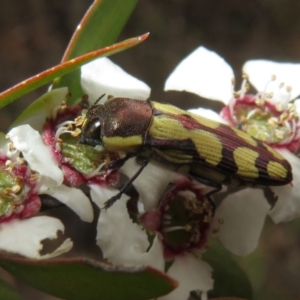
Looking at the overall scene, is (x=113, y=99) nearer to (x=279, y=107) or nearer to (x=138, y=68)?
(x=279, y=107)

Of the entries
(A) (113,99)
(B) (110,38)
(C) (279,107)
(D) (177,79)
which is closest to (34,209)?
(A) (113,99)

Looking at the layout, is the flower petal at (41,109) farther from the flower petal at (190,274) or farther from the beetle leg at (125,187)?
the flower petal at (190,274)

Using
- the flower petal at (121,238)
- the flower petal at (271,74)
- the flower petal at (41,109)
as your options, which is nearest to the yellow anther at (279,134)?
the flower petal at (271,74)

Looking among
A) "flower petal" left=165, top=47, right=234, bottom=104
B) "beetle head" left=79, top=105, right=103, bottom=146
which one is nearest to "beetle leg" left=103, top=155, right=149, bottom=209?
"beetle head" left=79, top=105, right=103, bottom=146

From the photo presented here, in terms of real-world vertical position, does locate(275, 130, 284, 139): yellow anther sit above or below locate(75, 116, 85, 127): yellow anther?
below

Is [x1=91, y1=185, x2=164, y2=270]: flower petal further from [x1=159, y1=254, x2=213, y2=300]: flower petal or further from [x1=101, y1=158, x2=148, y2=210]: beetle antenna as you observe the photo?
[x1=159, y1=254, x2=213, y2=300]: flower petal

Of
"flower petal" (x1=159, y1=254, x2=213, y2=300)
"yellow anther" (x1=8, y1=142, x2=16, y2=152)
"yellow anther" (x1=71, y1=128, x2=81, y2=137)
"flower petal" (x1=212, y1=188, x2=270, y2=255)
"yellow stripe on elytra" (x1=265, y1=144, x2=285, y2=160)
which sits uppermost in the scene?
"yellow anther" (x1=8, y1=142, x2=16, y2=152)

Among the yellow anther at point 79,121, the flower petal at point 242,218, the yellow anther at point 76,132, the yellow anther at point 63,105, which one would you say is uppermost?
the yellow anther at point 63,105
